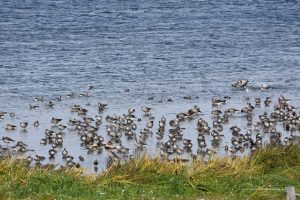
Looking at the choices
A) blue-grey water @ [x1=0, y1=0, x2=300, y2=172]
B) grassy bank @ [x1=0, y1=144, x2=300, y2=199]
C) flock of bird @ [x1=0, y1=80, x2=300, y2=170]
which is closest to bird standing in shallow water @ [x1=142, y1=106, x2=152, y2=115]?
flock of bird @ [x1=0, y1=80, x2=300, y2=170]

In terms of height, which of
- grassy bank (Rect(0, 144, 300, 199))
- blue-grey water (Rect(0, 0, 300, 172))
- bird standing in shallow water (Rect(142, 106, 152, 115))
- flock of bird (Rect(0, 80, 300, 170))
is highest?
blue-grey water (Rect(0, 0, 300, 172))

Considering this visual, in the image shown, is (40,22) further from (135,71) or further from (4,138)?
(4,138)

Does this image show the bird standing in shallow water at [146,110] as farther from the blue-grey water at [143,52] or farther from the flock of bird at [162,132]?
the blue-grey water at [143,52]

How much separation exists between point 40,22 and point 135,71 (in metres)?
17.0

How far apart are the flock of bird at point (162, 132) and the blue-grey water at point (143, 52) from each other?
22.4 inches

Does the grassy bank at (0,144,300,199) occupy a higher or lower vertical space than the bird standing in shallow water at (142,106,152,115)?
lower

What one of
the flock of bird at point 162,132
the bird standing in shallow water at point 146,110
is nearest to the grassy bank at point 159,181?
the flock of bird at point 162,132

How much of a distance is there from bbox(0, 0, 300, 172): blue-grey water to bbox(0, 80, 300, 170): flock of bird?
1.87ft

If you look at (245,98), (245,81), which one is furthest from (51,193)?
(245,81)

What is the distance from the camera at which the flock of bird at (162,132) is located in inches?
1045

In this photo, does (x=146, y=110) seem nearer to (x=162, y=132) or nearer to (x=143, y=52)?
(x=162, y=132)

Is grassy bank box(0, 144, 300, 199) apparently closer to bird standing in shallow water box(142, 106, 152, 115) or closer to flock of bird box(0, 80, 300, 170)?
flock of bird box(0, 80, 300, 170)

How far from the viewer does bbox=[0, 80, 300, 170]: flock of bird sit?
26.5 metres

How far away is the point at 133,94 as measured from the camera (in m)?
35.2
